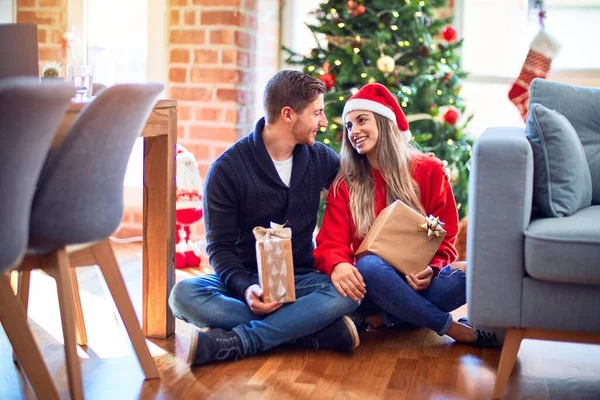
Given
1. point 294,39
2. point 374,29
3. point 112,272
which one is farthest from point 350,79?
point 112,272

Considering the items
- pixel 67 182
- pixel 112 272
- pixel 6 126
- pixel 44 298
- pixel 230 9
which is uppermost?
pixel 230 9

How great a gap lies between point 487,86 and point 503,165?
263 cm

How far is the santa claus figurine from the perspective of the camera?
4.04 m

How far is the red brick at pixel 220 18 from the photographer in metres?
4.37

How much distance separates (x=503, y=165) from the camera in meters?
2.37

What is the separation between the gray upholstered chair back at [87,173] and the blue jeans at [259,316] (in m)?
0.67

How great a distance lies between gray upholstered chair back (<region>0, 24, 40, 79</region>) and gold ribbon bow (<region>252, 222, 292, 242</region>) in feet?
2.60

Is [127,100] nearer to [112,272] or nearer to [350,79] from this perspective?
[112,272]

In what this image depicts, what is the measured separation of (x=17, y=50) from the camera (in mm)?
2496

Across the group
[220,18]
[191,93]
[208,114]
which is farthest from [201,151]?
[220,18]

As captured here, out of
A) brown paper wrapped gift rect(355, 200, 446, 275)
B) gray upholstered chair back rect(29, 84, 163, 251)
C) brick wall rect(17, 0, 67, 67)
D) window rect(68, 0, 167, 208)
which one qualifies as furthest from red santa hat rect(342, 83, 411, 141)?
brick wall rect(17, 0, 67, 67)

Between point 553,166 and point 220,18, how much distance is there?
225 cm

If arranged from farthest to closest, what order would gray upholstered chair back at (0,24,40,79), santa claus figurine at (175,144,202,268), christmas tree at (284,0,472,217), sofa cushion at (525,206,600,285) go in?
christmas tree at (284,0,472,217) → santa claus figurine at (175,144,202,268) → gray upholstered chair back at (0,24,40,79) → sofa cushion at (525,206,600,285)

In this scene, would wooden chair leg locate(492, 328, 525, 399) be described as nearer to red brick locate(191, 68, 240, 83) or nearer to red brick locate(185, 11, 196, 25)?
red brick locate(191, 68, 240, 83)
